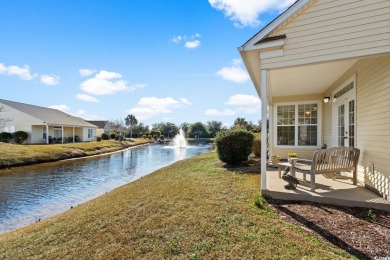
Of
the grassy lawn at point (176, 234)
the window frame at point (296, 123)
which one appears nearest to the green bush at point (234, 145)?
the window frame at point (296, 123)

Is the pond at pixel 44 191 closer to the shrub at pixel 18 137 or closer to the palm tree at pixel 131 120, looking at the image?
the shrub at pixel 18 137

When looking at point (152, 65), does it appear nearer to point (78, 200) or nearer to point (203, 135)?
point (78, 200)

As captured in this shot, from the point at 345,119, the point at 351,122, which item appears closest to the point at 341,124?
the point at 345,119

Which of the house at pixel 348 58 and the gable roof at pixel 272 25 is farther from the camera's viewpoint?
the gable roof at pixel 272 25

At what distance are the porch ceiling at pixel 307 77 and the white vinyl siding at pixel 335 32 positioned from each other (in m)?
1.20

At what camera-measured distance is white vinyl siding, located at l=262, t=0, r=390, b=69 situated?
4.21 m

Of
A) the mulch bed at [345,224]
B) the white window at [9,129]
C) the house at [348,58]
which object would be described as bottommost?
the mulch bed at [345,224]

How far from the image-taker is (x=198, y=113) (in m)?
93.9

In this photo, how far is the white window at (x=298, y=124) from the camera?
10.2 meters

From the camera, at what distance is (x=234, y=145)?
1036cm

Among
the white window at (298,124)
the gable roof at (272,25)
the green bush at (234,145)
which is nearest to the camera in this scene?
the gable roof at (272,25)

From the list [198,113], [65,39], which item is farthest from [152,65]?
[198,113]

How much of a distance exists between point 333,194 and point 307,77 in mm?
4091

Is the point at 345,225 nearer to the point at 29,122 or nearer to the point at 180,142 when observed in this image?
the point at 29,122
